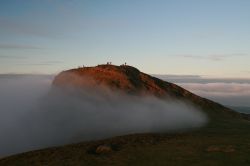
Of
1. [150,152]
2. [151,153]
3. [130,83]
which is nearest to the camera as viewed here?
[151,153]

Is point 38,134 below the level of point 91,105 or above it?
below

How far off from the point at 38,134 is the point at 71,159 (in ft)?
177

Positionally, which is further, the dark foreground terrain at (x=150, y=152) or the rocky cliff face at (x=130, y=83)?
the rocky cliff face at (x=130, y=83)

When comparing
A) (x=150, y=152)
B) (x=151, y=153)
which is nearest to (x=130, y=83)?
(x=150, y=152)

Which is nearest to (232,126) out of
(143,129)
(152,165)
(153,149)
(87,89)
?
(143,129)

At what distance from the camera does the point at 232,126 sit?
300 ft

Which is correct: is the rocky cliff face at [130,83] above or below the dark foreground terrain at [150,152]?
above

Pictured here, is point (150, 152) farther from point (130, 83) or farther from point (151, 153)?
point (130, 83)

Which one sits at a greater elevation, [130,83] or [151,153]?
[130,83]

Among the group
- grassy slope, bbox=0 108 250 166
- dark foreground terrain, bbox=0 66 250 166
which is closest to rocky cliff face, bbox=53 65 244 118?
dark foreground terrain, bbox=0 66 250 166

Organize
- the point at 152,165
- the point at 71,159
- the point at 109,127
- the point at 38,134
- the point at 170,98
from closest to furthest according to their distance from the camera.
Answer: the point at 152,165 < the point at 71,159 < the point at 109,127 < the point at 38,134 < the point at 170,98

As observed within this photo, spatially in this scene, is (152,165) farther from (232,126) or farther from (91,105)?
(91,105)

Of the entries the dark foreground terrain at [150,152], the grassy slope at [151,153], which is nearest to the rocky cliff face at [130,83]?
the dark foreground terrain at [150,152]

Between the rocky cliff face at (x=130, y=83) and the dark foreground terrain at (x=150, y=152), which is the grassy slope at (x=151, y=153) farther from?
the rocky cliff face at (x=130, y=83)
